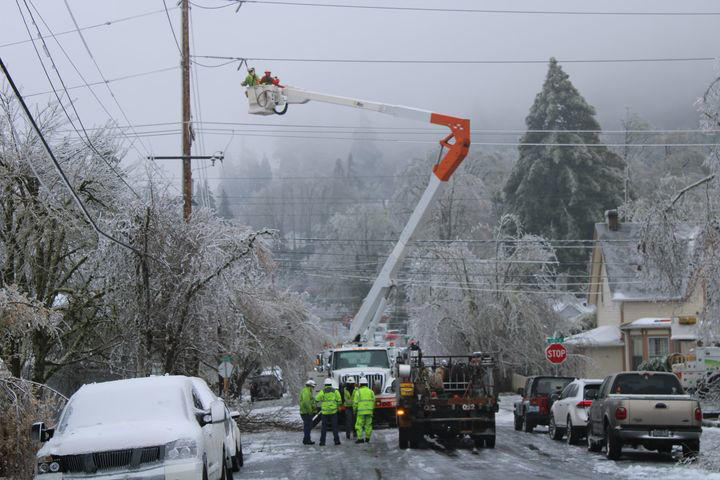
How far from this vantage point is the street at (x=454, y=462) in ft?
58.0

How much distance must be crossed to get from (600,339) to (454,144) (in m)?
26.9

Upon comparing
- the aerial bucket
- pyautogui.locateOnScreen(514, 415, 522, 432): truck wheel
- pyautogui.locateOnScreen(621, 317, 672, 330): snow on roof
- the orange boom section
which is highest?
the aerial bucket

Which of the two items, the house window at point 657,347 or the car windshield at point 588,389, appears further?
the house window at point 657,347

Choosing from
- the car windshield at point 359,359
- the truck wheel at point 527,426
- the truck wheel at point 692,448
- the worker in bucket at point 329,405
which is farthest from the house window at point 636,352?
the truck wheel at point 692,448

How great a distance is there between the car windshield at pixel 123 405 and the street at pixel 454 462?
4.52 m

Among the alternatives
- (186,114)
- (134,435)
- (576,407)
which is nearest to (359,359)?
(576,407)

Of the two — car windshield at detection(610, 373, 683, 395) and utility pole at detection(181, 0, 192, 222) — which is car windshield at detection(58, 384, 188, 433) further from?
utility pole at detection(181, 0, 192, 222)

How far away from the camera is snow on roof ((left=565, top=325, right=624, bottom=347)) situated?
52.5 meters

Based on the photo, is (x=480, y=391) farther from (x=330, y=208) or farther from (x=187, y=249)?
(x=330, y=208)

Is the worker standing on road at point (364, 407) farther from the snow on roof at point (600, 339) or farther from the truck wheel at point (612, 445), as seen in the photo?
the snow on roof at point (600, 339)

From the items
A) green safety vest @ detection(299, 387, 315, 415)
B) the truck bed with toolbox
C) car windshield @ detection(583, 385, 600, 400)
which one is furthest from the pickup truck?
green safety vest @ detection(299, 387, 315, 415)

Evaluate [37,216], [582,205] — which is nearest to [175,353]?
[37,216]

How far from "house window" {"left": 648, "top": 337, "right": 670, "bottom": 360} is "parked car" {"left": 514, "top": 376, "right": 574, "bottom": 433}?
19378 millimetres

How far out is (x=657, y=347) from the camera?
5016cm
